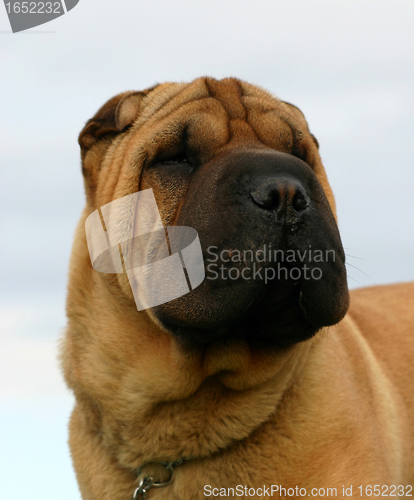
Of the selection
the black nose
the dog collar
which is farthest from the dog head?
the dog collar

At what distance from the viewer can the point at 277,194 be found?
8.06 feet

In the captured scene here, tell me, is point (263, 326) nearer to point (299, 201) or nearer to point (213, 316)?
point (213, 316)

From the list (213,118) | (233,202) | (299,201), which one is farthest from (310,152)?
(233,202)

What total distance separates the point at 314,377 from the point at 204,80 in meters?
1.90

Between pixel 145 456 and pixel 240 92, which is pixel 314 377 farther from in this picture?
pixel 240 92

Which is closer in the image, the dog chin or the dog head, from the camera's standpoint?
the dog head

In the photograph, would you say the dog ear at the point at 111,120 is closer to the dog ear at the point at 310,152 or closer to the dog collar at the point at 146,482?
the dog ear at the point at 310,152

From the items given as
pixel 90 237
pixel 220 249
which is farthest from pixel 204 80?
pixel 220 249

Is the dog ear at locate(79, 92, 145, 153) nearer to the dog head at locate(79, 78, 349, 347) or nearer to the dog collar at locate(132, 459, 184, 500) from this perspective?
the dog head at locate(79, 78, 349, 347)

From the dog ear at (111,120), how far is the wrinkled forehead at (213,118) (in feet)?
0.20

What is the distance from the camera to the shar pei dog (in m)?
2.51

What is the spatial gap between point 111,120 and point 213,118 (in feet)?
2.26

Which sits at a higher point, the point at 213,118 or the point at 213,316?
the point at 213,118

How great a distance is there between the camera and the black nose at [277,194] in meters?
2.45
